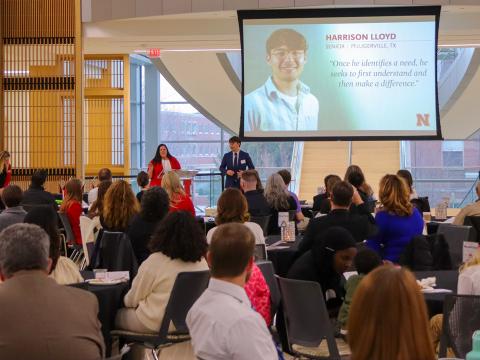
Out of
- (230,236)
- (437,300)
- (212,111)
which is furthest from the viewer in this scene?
(212,111)

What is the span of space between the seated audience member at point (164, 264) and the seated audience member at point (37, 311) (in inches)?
76.9

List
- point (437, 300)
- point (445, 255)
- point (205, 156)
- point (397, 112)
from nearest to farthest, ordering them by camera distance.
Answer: point (437, 300) < point (445, 255) < point (397, 112) < point (205, 156)

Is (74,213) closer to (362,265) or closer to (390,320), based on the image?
(362,265)

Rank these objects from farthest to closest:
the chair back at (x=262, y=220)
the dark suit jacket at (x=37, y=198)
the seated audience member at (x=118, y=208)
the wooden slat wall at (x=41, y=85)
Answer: the wooden slat wall at (x=41, y=85) → the dark suit jacket at (x=37, y=198) → the chair back at (x=262, y=220) → the seated audience member at (x=118, y=208)

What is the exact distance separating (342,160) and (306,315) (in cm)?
1821

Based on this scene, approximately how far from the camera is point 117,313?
575 cm

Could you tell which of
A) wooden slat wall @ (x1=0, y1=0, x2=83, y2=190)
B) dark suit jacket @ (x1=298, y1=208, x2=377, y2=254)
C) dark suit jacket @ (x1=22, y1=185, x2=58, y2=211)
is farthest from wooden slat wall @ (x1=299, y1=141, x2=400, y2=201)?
dark suit jacket @ (x1=298, y1=208, x2=377, y2=254)

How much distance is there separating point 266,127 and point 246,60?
3.59 ft

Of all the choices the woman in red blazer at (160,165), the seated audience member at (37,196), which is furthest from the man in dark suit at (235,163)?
the seated audience member at (37,196)

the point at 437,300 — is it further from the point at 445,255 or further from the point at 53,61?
the point at 53,61

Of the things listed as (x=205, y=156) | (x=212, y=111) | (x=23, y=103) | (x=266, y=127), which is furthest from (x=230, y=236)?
(x=205, y=156)

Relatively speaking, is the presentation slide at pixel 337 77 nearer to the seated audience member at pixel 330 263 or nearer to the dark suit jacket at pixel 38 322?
the seated audience member at pixel 330 263

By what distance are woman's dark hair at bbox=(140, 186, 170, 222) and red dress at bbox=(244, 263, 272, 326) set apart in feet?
5.25

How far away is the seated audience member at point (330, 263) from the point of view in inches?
211
